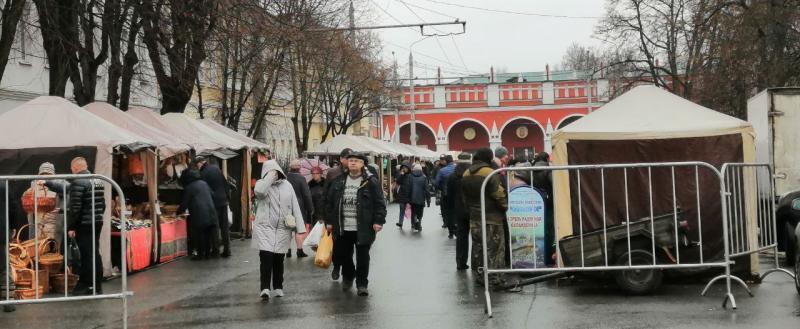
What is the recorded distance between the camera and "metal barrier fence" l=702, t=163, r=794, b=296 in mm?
10836

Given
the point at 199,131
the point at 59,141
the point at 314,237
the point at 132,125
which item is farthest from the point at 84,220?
the point at 199,131

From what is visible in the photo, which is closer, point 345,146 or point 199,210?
point 199,210

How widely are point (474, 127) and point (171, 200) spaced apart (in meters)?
61.1

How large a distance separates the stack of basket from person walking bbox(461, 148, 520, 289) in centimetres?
489

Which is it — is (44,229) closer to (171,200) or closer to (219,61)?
(171,200)

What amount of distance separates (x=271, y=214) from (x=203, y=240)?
615 cm

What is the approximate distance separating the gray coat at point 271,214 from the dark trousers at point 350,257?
32.6 inches

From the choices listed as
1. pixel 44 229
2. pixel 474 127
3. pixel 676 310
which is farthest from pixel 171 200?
pixel 474 127

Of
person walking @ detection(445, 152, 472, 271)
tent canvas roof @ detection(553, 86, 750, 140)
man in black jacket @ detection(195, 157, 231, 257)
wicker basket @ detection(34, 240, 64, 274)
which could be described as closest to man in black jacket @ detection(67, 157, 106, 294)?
wicker basket @ detection(34, 240, 64, 274)

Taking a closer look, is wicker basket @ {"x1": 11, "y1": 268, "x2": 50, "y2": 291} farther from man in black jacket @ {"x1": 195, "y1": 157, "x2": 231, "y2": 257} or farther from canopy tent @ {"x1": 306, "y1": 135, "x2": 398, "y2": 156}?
canopy tent @ {"x1": 306, "y1": 135, "x2": 398, "y2": 156}

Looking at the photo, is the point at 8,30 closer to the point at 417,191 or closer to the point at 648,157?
the point at 648,157

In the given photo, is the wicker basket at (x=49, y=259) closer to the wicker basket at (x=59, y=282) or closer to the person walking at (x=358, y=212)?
the wicker basket at (x=59, y=282)

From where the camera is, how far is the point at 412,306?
1060 cm

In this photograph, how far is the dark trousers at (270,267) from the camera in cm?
1123
